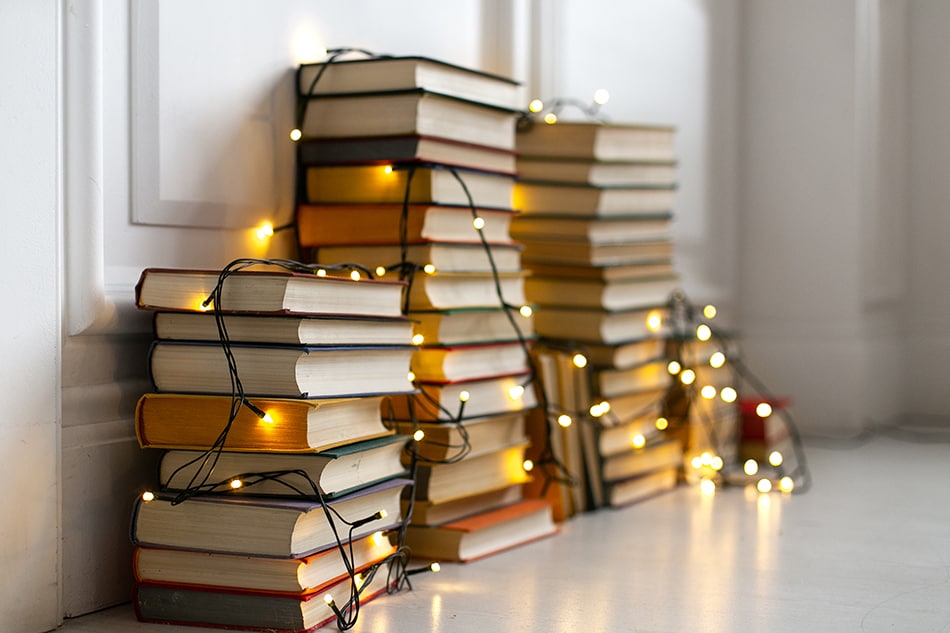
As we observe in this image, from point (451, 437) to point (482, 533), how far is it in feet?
0.52

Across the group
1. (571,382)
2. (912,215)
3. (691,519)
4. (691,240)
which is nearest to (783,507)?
(691,519)

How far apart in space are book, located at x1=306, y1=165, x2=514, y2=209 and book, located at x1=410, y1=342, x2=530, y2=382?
0.19 metres

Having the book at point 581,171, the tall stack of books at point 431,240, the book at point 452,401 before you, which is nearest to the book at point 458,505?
the tall stack of books at point 431,240

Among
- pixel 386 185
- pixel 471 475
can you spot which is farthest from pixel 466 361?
pixel 386 185

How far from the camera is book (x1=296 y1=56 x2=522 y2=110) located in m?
1.87

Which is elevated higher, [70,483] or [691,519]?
[70,483]

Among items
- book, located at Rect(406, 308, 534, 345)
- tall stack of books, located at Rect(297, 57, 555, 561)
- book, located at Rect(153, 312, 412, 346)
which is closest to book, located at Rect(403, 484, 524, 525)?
tall stack of books, located at Rect(297, 57, 555, 561)

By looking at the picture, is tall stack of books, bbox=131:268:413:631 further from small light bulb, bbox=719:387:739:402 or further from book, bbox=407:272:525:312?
small light bulb, bbox=719:387:739:402

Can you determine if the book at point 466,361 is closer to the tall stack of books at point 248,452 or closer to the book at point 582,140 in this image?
the tall stack of books at point 248,452

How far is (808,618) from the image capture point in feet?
5.06

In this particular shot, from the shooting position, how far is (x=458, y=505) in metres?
1.94

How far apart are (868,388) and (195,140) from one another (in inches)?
91.7

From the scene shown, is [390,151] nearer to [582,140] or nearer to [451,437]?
[451,437]

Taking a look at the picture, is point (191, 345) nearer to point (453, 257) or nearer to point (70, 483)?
point (70, 483)
